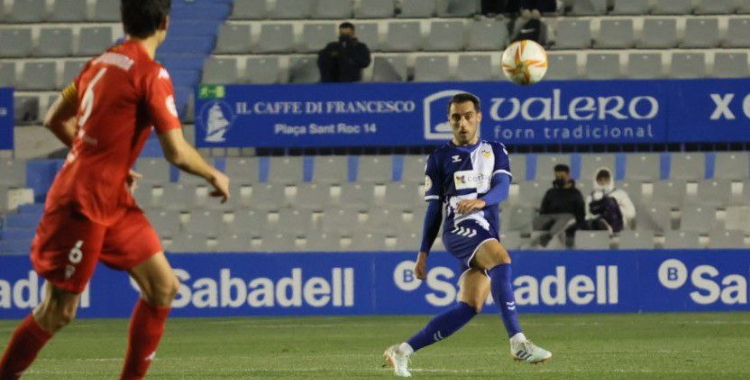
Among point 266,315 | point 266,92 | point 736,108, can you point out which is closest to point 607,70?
point 736,108

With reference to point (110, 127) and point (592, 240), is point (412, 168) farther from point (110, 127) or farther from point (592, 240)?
point (110, 127)

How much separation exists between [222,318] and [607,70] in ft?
21.5

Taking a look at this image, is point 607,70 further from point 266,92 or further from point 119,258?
point 119,258

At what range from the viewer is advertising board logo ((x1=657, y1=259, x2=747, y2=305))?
1566cm

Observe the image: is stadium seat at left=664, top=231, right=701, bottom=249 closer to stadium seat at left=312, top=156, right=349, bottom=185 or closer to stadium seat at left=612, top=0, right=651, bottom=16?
stadium seat at left=612, top=0, right=651, bottom=16

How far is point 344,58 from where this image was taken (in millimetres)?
17953

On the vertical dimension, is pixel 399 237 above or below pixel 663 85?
below

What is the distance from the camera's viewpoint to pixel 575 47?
62.8 feet

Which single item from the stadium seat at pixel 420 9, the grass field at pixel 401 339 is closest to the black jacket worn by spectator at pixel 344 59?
the stadium seat at pixel 420 9

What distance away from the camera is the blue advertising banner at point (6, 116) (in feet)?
57.9

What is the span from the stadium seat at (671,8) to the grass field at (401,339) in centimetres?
584

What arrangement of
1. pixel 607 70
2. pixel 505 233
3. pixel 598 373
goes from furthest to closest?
pixel 607 70, pixel 505 233, pixel 598 373

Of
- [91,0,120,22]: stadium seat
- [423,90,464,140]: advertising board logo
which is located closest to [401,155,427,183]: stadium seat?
[423,90,464,140]: advertising board logo

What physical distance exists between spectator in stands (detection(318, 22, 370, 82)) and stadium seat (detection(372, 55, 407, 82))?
0.65 m
